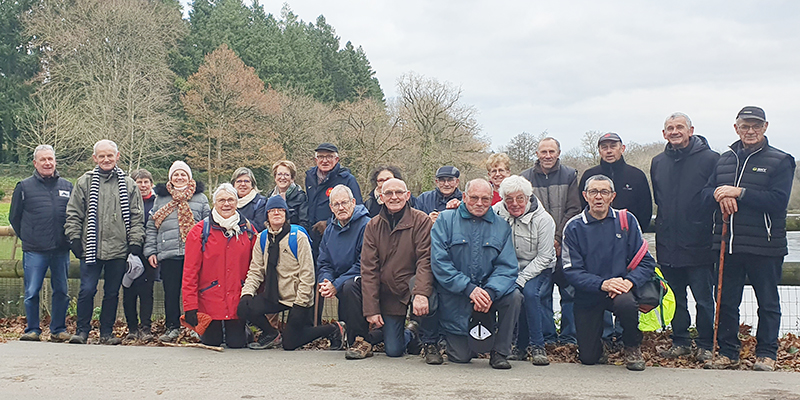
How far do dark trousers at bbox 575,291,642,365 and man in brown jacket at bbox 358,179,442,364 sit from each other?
4.13ft

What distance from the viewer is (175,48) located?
46469 millimetres

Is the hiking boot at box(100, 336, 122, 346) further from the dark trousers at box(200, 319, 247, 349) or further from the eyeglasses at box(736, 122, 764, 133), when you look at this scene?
the eyeglasses at box(736, 122, 764, 133)

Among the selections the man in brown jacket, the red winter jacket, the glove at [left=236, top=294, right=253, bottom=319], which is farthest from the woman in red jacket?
the man in brown jacket

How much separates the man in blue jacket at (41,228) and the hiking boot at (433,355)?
13.3 feet

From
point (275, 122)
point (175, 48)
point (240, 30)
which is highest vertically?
point (240, 30)

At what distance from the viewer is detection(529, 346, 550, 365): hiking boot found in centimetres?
543

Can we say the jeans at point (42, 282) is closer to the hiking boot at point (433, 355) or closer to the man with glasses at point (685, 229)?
the hiking boot at point (433, 355)

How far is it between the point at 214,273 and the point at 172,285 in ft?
2.71

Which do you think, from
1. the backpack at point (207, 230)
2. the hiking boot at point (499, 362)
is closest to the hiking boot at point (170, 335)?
the backpack at point (207, 230)

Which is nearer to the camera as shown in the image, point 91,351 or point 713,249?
point 713,249

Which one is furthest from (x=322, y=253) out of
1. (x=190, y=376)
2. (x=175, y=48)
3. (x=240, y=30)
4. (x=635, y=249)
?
(x=240, y=30)

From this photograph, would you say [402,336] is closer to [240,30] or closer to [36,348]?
[36,348]

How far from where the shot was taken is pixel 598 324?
5480 mm

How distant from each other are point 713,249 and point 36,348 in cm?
643
